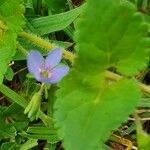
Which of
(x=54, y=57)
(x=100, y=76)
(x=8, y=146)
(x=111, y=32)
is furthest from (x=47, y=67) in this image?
(x=8, y=146)

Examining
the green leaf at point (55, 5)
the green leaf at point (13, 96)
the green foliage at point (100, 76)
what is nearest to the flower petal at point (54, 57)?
the green foliage at point (100, 76)

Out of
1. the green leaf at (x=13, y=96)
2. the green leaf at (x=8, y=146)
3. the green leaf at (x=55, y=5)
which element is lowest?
the green leaf at (x=8, y=146)

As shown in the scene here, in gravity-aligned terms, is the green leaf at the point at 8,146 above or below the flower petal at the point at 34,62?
below

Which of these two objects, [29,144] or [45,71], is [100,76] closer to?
[45,71]

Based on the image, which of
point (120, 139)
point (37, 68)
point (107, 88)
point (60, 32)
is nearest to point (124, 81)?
point (107, 88)

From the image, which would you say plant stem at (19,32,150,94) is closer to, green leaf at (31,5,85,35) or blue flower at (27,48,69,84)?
blue flower at (27,48,69,84)

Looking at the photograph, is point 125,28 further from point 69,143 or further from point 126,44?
point 69,143

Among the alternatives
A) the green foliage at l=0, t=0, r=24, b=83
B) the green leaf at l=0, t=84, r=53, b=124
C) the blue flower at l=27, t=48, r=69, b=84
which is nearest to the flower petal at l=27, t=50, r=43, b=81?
the blue flower at l=27, t=48, r=69, b=84

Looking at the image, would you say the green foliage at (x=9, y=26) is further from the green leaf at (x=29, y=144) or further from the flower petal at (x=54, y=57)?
the green leaf at (x=29, y=144)
